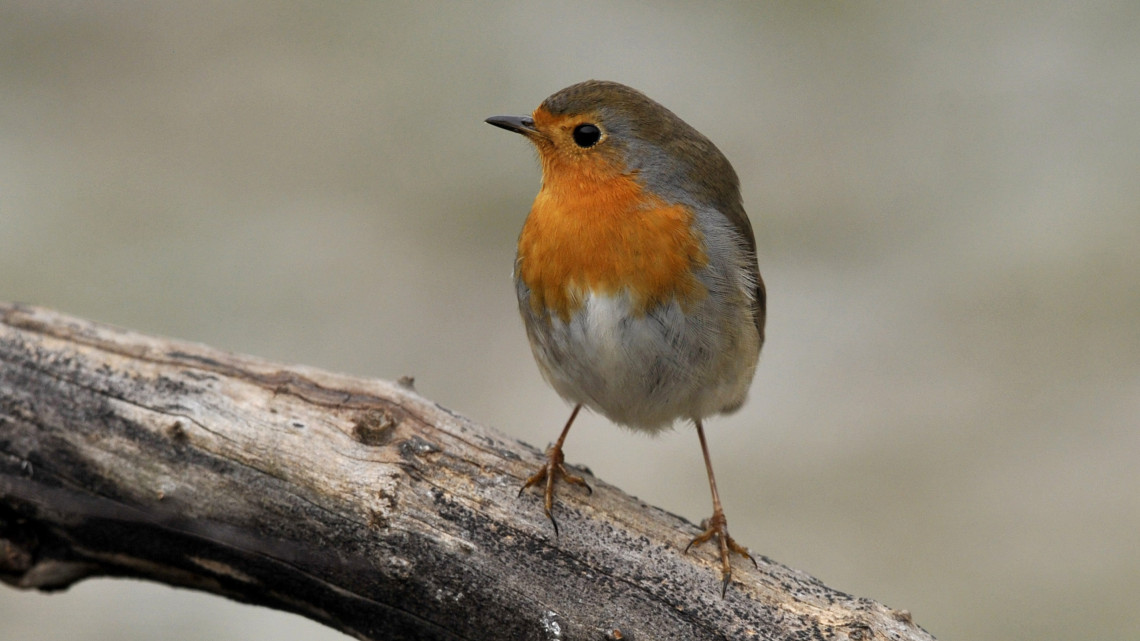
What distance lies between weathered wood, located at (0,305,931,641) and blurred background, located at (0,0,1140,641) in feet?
10.4

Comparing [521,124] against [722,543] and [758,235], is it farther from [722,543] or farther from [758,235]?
[758,235]

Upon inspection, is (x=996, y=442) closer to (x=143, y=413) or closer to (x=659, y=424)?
(x=659, y=424)

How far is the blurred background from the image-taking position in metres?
6.69

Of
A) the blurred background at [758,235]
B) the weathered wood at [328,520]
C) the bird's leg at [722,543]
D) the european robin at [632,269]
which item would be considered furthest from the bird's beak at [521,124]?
the blurred background at [758,235]

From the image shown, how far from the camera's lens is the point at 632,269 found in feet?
10.6

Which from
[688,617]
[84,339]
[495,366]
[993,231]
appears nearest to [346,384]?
[84,339]

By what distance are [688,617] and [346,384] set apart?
1250mm

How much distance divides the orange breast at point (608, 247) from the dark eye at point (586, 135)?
79 mm

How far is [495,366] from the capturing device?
778 cm

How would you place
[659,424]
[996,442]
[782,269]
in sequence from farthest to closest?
[782,269] < [996,442] < [659,424]

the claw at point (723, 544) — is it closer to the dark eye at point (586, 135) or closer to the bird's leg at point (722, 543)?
the bird's leg at point (722, 543)

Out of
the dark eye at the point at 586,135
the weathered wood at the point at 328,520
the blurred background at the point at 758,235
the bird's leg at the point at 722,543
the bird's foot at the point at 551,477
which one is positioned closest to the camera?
the weathered wood at the point at 328,520

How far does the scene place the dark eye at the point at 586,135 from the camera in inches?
136

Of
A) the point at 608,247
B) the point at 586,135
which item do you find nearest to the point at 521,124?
the point at 586,135
